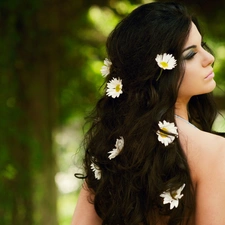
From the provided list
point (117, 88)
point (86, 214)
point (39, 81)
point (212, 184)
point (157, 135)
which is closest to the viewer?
point (212, 184)

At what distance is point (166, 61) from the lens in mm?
2277

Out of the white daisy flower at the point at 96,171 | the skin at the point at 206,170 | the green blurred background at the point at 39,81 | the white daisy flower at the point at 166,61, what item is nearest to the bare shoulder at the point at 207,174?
the skin at the point at 206,170

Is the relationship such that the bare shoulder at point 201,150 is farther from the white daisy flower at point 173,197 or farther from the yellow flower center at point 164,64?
the yellow flower center at point 164,64

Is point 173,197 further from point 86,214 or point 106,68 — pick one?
point 106,68

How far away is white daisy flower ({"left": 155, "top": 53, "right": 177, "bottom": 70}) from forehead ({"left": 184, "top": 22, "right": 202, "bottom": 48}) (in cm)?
9

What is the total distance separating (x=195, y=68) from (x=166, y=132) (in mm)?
264

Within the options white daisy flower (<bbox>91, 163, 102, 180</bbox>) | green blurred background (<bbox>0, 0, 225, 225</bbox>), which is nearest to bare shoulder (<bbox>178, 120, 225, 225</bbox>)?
white daisy flower (<bbox>91, 163, 102, 180</bbox>)

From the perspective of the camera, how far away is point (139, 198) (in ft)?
7.71

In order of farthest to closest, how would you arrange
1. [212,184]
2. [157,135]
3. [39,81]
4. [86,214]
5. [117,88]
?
[39,81] < [86,214] < [117,88] < [157,135] < [212,184]

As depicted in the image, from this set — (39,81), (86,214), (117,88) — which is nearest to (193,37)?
(117,88)

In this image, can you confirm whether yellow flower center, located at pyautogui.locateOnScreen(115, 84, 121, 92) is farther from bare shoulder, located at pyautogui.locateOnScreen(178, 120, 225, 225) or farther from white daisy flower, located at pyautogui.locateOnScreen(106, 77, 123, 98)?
bare shoulder, located at pyautogui.locateOnScreen(178, 120, 225, 225)

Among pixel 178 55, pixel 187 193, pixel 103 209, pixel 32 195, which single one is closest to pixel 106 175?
pixel 103 209

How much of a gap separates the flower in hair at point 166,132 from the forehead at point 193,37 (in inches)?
11.3

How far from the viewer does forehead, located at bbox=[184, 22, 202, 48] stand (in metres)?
2.35
